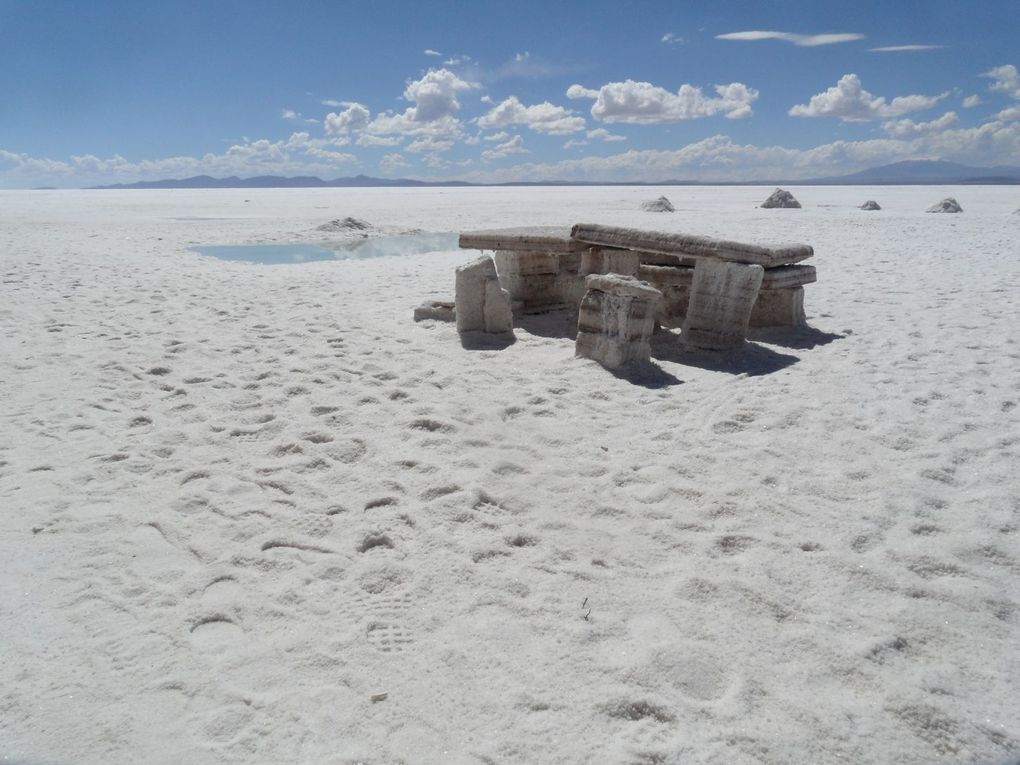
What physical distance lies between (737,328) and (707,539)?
9.17 feet

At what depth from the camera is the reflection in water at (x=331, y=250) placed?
1228 centimetres

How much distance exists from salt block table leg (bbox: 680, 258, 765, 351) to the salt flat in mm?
182

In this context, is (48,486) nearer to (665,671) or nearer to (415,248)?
(665,671)

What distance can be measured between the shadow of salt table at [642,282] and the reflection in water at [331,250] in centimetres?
618

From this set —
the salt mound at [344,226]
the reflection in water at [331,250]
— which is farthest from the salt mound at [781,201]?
the salt mound at [344,226]

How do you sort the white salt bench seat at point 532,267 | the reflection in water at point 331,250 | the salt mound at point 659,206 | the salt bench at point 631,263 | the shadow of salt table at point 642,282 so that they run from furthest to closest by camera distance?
the salt mound at point 659,206 < the reflection in water at point 331,250 < the white salt bench seat at point 532,267 < the salt bench at point 631,263 < the shadow of salt table at point 642,282

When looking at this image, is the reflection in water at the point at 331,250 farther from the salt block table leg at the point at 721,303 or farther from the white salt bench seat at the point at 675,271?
the salt block table leg at the point at 721,303

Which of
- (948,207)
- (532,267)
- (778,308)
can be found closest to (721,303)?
(778,308)

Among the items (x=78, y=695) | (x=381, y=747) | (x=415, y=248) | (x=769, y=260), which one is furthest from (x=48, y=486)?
(x=415, y=248)

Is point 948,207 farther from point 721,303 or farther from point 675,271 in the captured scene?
point 721,303

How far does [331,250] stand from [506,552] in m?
12.0

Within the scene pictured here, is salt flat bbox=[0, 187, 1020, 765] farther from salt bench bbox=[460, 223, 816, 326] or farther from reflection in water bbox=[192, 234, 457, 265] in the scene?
reflection in water bbox=[192, 234, 457, 265]

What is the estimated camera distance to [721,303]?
522cm

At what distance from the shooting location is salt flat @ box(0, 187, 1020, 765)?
1909 millimetres
